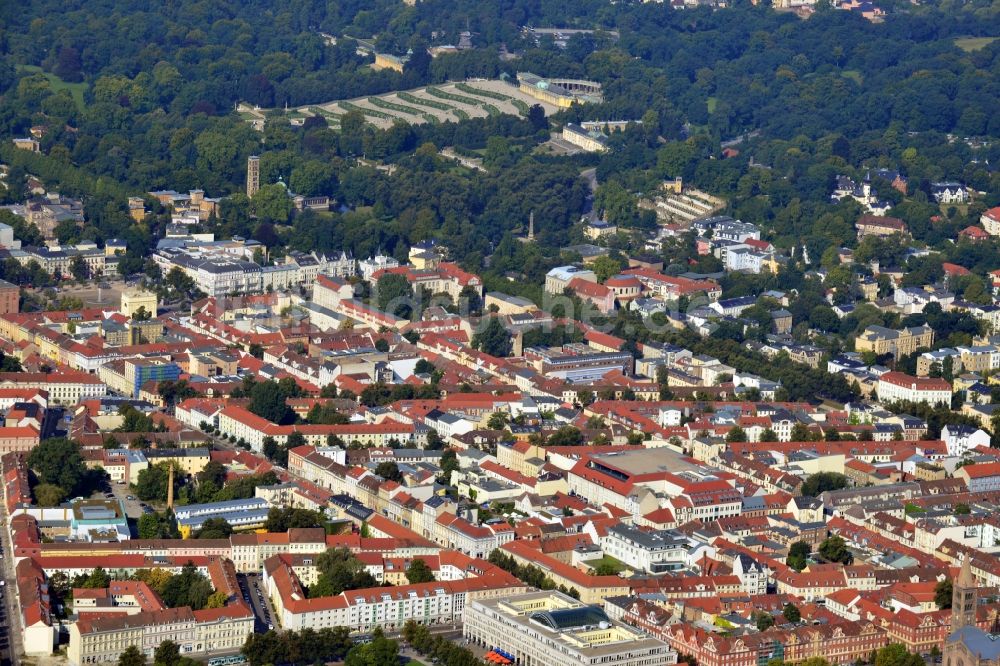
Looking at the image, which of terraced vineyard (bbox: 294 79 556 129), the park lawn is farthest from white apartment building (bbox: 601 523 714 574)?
terraced vineyard (bbox: 294 79 556 129)

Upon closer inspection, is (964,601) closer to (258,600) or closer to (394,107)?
(258,600)

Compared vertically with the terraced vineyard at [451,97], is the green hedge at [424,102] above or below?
below

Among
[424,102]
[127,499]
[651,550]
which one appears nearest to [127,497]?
[127,499]

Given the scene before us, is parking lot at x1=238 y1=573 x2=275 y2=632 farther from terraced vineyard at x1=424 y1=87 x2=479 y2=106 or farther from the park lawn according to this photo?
terraced vineyard at x1=424 y1=87 x2=479 y2=106

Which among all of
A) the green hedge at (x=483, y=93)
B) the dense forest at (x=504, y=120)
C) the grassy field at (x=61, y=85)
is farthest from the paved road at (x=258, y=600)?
the green hedge at (x=483, y=93)

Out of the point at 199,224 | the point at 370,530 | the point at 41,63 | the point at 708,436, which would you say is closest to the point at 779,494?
the point at 708,436

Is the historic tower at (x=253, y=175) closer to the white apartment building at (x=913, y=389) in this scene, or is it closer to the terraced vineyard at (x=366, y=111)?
the terraced vineyard at (x=366, y=111)
